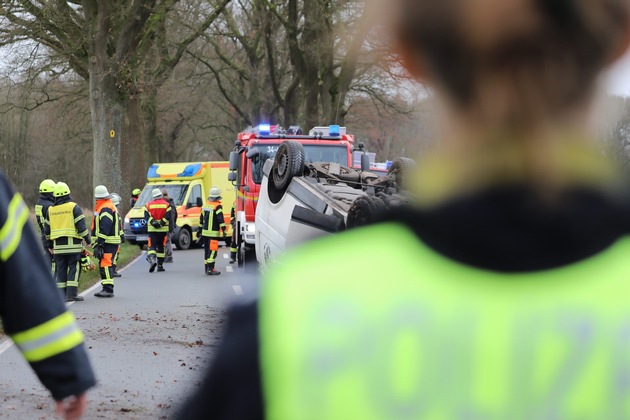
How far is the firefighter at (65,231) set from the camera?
1502 centimetres

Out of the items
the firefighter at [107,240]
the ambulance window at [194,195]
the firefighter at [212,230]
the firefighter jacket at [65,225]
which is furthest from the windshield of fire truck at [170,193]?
the firefighter jacket at [65,225]

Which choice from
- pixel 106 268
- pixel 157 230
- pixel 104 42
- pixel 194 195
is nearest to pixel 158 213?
pixel 157 230

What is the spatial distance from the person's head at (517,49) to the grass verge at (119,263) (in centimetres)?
1688

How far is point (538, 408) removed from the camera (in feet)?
4.08

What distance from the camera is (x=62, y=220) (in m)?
15.0

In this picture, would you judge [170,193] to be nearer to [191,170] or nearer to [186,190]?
[186,190]

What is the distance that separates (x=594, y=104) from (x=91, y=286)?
17767 millimetres

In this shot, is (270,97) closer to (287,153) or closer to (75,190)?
(75,190)

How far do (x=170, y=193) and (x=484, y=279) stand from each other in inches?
1291

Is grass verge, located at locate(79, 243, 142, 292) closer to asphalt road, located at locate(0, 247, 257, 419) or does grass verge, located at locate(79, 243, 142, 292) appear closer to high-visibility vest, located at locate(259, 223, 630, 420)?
asphalt road, located at locate(0, 247, 257, 419)

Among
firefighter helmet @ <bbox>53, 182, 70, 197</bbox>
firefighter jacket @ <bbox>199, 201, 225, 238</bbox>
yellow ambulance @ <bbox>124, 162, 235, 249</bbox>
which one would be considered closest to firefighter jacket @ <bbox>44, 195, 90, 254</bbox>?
firefighter helmet @ <bbox>53, 182, 70, 197</bbox>

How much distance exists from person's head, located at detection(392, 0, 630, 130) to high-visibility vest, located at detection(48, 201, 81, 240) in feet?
46.5

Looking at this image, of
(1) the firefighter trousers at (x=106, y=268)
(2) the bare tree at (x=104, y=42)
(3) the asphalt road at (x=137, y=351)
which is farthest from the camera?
(2) the bare tree at (x=104, y=42)

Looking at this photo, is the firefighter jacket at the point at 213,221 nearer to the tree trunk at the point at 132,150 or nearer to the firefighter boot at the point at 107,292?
the firefighter boot at the point at 107,292
